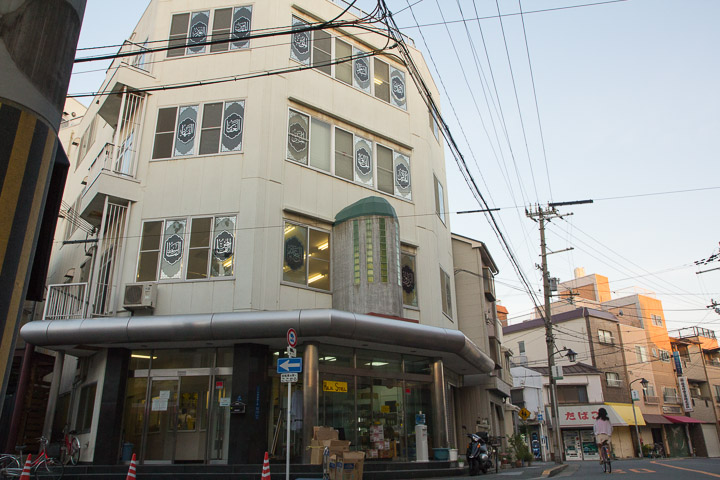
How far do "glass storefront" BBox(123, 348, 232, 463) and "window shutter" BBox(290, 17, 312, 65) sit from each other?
10672 millimetres

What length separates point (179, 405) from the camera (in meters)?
15.3

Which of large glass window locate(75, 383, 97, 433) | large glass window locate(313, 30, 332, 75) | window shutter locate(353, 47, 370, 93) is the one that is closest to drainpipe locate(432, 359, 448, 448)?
large glass window locate(75, 383, 97, 433)

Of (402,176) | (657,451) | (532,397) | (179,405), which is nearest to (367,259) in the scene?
(402,176)

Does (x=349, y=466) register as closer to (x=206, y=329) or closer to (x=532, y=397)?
(x=206, y=329)

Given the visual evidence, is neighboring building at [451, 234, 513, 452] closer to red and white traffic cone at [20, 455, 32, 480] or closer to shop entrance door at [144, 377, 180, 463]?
shop entrance door at [144, 377, 180, 463]

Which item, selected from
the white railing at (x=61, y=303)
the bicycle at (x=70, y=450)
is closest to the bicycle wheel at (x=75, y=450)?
the bicycle at (x=70, y=450)

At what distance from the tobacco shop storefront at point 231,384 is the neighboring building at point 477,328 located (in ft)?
24.6

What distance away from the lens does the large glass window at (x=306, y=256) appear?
669 inches

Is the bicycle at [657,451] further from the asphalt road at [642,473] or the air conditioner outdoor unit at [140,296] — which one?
the air conditioner outdoor unit at [140,296]

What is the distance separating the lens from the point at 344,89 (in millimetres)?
20391

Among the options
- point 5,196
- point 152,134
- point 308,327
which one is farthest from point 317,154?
point 5,196

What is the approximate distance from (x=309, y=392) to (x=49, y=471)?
21.3 feet

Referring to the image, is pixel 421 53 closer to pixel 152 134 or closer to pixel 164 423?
pixel 152 134

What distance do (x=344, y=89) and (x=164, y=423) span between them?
13.1 m
